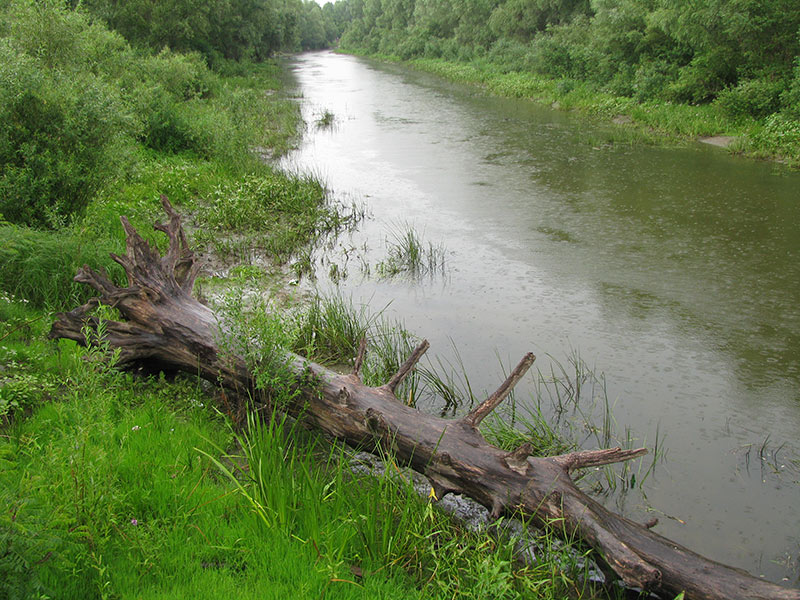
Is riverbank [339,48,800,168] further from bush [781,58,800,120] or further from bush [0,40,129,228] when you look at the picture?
bush [0,40,129,228]

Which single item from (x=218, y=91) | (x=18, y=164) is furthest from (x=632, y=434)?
(x=218, y=91)

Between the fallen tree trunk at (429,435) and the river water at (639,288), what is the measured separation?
2.56ft

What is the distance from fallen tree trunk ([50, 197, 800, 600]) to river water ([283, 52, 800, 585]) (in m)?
0.78

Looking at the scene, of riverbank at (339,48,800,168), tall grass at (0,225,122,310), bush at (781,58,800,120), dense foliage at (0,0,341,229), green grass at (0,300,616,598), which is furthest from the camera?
bush at (781,58,800,120)

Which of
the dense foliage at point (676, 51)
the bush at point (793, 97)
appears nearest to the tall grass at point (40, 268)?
→ the bush at point (793, 97)

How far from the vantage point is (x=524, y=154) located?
15.4 m

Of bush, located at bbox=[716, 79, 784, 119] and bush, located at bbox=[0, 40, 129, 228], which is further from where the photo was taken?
bush, located at bbox=[716, 79, 784, 119]

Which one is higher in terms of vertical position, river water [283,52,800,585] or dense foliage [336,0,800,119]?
dense foliage [336,0,800,119]

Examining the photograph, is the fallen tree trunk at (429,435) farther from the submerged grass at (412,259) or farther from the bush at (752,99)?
the bush at (752,99)

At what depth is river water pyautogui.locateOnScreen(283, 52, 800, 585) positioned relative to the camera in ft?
14.6

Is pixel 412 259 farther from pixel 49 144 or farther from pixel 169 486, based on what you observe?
pixel 169 486

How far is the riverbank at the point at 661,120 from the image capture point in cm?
1433

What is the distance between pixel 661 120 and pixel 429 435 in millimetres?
16550

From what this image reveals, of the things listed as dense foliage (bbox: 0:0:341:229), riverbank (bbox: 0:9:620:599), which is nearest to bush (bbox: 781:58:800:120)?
dense foliage (bbox: 0:0:341:229)
